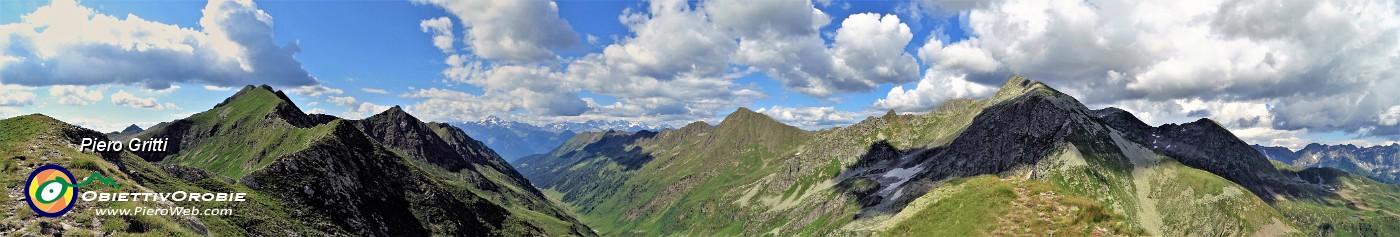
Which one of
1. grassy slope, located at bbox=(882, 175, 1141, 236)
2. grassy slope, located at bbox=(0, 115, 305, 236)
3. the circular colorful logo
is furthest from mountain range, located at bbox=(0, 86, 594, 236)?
grassy slope, located at bbox=(882, 175, 1141, 236)

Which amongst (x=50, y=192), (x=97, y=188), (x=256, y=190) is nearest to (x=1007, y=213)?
(x=50, y=192)

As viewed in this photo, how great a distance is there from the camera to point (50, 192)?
5141 centimetres

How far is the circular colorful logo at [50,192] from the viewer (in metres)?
49.0

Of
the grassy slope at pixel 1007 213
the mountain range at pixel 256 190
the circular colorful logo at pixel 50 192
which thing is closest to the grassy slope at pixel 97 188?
the mountain range at pixel 256 190

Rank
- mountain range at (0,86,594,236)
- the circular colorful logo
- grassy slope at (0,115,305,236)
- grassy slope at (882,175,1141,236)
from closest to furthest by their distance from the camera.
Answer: grassy slope at (882,175,1141,236) → grassy slope at (0,115,305,236) → the circular colorful logo → mountain range at (0,86,594,236)

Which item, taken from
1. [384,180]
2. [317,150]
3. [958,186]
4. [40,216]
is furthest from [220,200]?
[958,186]

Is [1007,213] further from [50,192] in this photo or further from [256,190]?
[256,190]

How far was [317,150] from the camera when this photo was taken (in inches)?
6363

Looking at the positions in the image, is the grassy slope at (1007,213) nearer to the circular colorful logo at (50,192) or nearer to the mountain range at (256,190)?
the mountain range at (256,190)

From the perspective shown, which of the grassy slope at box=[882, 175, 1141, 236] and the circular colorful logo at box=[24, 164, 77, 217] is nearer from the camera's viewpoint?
the grassy slope at box=[882, 175, 1141, 236]

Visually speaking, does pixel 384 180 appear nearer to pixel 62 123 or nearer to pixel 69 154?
pixel 62 123

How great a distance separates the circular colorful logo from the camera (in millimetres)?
48969

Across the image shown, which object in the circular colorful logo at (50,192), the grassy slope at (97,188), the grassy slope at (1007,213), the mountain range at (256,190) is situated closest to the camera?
the grassy slope at (1007,213)

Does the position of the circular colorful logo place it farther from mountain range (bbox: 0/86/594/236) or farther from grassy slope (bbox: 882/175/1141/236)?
grassy slope (bbox: 882/175/1141/236)
